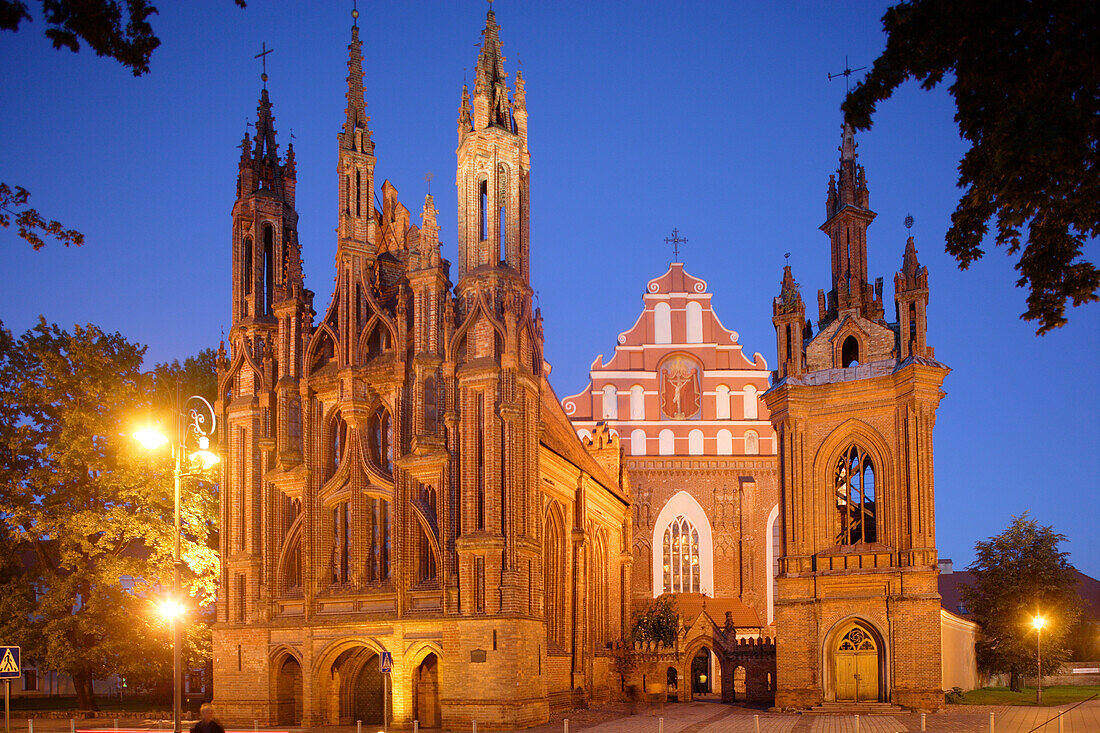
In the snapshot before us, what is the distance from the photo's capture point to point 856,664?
1490 inches

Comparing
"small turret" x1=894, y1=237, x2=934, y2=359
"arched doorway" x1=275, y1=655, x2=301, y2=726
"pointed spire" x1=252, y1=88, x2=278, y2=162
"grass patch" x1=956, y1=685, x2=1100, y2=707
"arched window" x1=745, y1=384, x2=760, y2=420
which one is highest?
"pointed spire" x1=252, y1=88, x2=278, y2=162

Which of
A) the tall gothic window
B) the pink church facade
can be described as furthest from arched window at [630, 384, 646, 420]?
the tall gothic window

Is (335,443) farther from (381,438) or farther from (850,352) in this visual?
(850,352)

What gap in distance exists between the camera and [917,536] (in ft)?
122

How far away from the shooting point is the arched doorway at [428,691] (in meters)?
32.1

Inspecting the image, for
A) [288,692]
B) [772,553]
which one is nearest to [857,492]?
[772,553]

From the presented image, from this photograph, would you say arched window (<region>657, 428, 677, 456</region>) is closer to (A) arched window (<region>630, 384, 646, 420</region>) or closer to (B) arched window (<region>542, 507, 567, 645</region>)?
(A) arched window (<region>630, 384, 646, 420</region>)

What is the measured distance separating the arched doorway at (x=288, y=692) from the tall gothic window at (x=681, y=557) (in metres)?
25.1

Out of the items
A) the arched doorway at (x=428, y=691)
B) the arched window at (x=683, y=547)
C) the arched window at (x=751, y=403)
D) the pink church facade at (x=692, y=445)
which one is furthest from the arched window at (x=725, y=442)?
the arched doorway at (x=428, y=691)

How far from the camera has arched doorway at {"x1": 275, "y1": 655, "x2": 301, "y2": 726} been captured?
34.6 meters

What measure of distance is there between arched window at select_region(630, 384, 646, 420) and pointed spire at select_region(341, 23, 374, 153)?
2530cm

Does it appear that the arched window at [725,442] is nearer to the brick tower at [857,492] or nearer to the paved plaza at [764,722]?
the brick tower at [857,492]

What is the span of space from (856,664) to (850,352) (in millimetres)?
11989

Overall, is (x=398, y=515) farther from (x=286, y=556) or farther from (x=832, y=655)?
(x=832, y=655)
